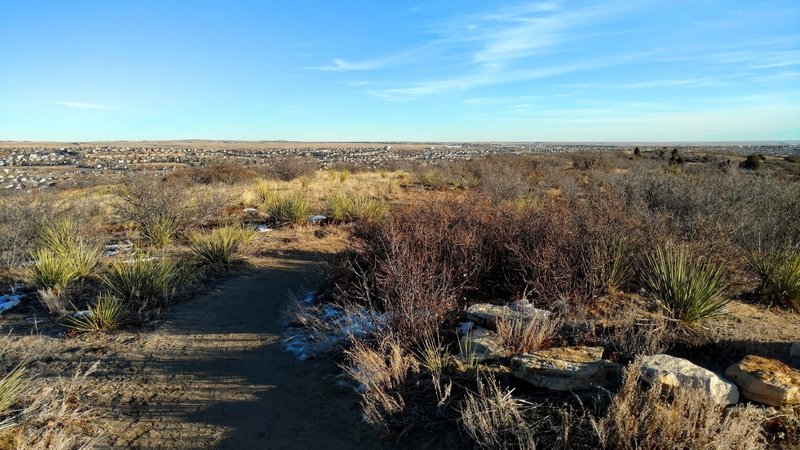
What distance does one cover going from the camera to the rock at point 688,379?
3.41 meters

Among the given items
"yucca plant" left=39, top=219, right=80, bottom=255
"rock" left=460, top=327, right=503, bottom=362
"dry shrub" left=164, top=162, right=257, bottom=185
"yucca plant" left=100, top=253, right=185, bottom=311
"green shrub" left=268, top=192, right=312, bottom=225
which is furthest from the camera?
"dry shrub" left=164, top=162, right=257, bottom=185

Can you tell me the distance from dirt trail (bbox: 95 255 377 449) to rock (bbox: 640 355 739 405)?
7.21ft

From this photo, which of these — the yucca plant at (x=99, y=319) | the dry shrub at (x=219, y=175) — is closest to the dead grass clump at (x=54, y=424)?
the yucca plant at (x=99, y=319)

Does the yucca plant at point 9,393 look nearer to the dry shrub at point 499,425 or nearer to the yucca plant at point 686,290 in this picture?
the dry shrub at point 499,425

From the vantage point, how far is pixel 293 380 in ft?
15.9

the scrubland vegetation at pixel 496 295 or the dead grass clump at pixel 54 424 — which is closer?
the scrubland vegetation at pixel 496 295

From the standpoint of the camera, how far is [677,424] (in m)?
2.90

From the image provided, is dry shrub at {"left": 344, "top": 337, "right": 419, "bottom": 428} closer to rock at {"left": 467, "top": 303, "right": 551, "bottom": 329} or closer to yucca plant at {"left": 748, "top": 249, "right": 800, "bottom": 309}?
rock at {"left": 467, "top": 303, "right": 551, "bottom": 329}

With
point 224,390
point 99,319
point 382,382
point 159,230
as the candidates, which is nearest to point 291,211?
point 159,230

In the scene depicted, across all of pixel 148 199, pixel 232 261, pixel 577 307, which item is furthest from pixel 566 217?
pixel 148 199

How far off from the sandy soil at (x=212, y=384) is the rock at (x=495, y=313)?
1.57 metres

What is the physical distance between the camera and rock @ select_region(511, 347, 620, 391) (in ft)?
12.5

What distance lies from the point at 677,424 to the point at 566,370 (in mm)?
983

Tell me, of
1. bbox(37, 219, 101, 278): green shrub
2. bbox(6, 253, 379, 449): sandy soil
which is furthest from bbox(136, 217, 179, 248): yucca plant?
bbox(6, 253, 379, 449): sandy soil
